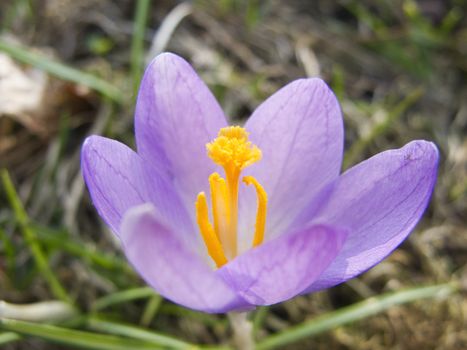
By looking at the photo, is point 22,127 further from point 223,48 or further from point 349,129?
point 349,129

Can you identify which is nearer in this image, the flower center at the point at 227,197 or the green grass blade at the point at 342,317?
the flower center at the point at 227,197

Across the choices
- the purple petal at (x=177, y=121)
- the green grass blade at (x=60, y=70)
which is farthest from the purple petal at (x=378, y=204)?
the green grass blade at (x=60, y=70)

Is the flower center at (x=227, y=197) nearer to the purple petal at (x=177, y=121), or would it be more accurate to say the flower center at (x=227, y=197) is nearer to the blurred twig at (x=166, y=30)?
the purple petal at (x=177, y=121)

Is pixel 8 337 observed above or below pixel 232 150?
below

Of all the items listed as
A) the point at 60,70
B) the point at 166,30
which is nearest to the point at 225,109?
the point at 166,30

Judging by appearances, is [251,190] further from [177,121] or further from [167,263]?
[167,263]

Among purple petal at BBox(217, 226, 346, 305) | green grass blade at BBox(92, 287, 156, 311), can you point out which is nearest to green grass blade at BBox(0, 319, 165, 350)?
green grass blade at BBox(92, 287, 156, 311)
